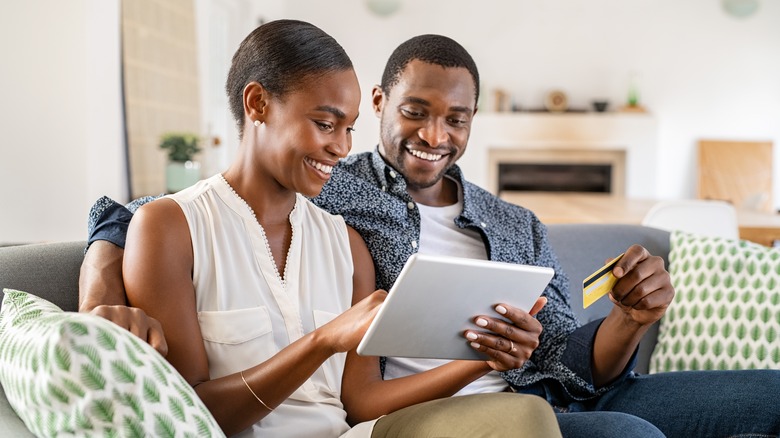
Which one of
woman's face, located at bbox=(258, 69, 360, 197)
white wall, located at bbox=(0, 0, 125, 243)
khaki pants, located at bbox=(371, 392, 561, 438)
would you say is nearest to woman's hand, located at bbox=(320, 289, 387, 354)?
khaki pants, located at bbox=(371, 392, 561, 438)

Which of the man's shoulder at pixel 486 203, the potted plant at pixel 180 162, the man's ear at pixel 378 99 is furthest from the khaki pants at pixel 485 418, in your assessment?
the potted plant at pixel 180 162

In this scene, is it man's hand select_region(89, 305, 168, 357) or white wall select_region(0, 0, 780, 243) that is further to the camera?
white wall select_region(0, 0, 780, 243)

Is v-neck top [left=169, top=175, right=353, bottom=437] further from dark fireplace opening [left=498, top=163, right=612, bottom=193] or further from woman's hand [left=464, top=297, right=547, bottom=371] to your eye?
dark fireplace opening [left=498, top=163, right=612, bottom=193]

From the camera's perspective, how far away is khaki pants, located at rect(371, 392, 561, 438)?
1000 millimetres

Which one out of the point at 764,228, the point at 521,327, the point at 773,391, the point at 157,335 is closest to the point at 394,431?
the point at 521,327

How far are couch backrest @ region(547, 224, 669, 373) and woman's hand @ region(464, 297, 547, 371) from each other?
94cm

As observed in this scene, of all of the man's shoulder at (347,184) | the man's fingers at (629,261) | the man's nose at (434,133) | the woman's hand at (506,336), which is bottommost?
the woman's hand at (506,336)

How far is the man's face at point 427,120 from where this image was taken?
1724 mm

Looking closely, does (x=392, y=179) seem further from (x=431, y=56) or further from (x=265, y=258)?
(x=265, y=258)

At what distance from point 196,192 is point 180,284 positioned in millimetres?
175

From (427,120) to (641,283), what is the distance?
56 cm

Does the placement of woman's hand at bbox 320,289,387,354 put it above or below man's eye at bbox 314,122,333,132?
below

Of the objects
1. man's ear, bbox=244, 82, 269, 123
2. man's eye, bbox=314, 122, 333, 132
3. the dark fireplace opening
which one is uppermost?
man's ear, bbox=244, 82, 269, 123

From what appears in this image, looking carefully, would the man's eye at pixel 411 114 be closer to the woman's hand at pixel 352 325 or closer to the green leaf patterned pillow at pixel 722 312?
the woman's hand at pixel 352 325
